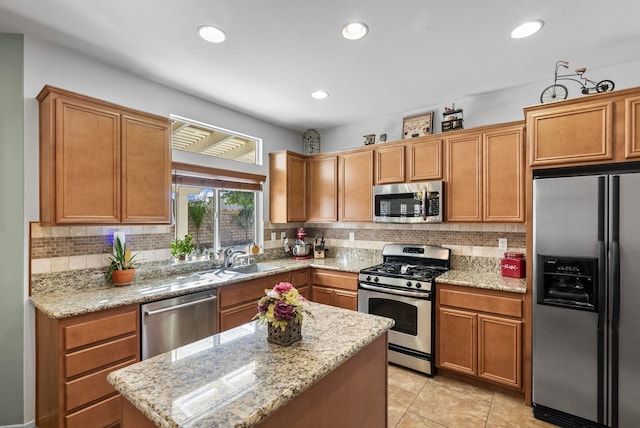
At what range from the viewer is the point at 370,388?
1618 mm

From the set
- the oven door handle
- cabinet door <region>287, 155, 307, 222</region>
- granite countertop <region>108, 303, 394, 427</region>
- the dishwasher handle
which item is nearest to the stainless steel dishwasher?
the dishwasher handle

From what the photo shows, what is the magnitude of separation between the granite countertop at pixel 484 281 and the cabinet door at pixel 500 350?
0.28 m

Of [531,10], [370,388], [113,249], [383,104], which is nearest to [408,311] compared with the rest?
[370,388]

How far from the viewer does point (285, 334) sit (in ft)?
4.56

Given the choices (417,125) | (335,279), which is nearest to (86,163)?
(335,279)

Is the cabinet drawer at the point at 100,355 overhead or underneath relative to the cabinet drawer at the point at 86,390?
overhead

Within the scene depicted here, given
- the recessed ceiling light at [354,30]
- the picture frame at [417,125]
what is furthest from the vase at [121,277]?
the picture frame at [417,125]

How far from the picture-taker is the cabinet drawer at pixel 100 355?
1.94 m

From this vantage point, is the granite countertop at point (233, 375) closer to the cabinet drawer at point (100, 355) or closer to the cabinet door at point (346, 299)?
the cabinet drawer at point (100, 355)

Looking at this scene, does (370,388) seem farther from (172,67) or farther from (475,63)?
(172,67)

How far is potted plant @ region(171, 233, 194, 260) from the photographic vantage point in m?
3.08

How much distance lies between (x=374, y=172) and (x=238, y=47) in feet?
6.78

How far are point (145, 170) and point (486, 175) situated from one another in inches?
124

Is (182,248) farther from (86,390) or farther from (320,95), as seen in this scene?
(320,95)
